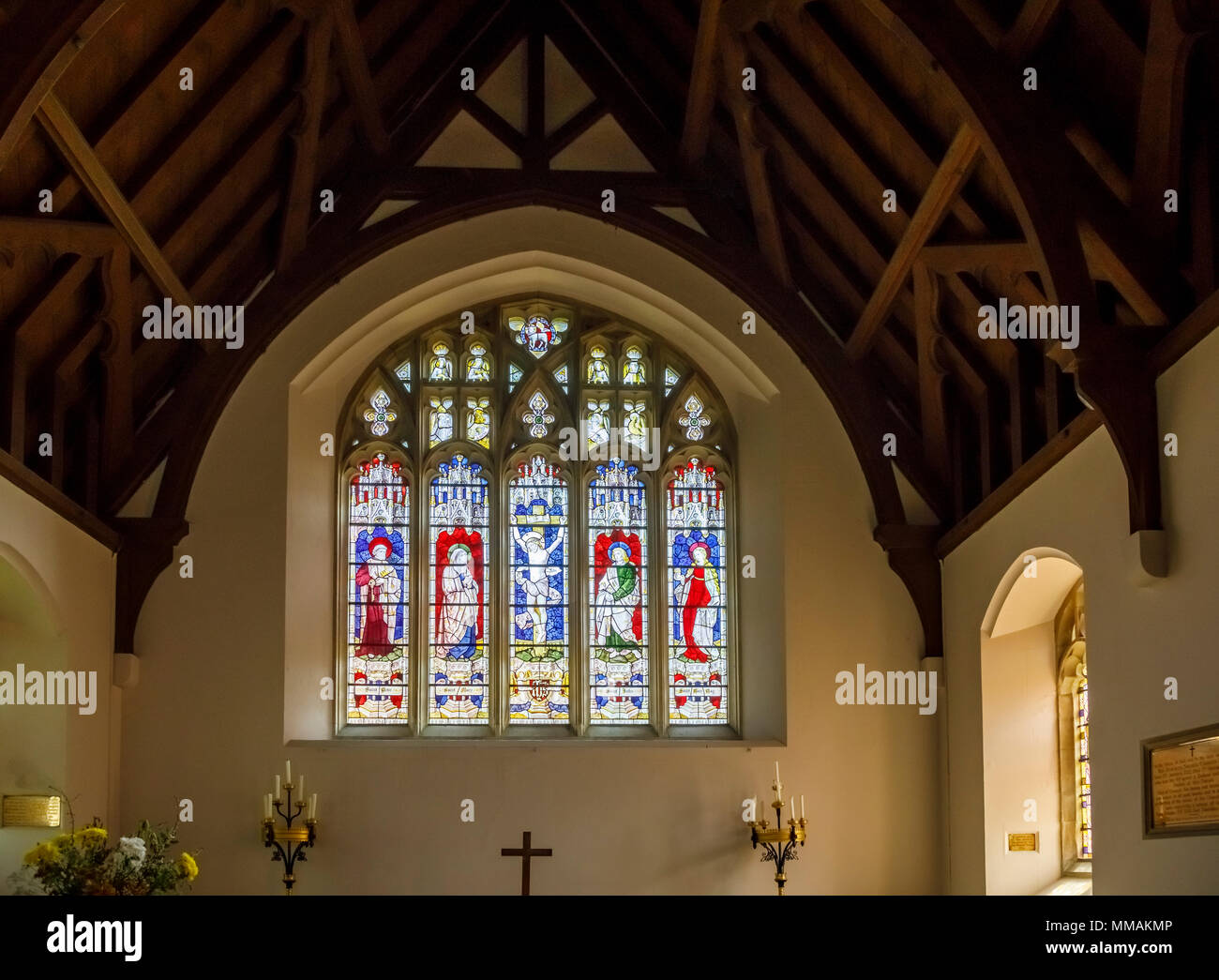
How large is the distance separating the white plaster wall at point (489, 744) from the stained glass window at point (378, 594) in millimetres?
250

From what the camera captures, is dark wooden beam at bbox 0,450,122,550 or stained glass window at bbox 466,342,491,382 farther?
stained glass window at bbox 466,342,491,382

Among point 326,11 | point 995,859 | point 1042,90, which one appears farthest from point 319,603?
point 1042,90

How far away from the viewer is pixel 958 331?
9.38 metres

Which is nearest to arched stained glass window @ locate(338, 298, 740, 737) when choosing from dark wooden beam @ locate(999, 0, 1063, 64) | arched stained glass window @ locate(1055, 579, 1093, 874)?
arched stained glass window @ locate(1055, 579, 1093, 874)

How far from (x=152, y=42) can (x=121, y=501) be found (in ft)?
9.37

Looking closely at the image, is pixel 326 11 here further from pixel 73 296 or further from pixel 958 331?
pixel 958 331

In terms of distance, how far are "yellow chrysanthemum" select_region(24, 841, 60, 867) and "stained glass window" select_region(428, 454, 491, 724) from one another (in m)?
3.60

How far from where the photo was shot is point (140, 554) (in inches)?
390

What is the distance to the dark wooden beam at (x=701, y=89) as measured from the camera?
9.18 meters

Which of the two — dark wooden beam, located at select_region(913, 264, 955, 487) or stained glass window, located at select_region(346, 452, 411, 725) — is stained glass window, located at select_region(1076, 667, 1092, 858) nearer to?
dark wooden beam, located at select_region(913, 264, 955, 487)

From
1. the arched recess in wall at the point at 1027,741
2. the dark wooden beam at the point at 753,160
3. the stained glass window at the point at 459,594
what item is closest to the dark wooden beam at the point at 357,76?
the dark wooden beam at the point at 753,160

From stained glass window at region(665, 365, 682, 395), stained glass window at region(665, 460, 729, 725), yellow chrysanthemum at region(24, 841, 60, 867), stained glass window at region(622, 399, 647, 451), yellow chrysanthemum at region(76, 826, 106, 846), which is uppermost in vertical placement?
stained glass window at region(665, 365, 682, 395)

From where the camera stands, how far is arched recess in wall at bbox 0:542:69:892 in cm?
902

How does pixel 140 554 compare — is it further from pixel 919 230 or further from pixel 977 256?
pixel 977 256
